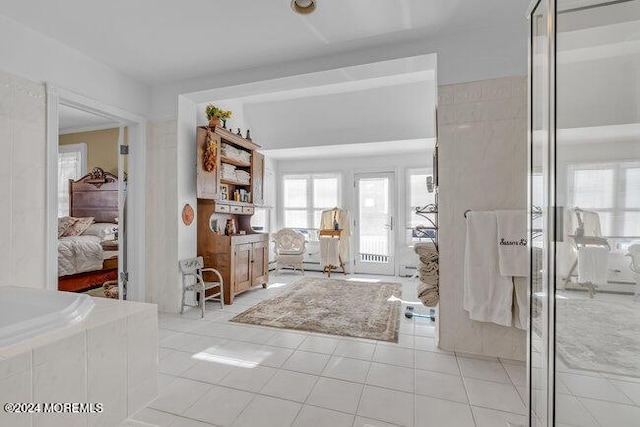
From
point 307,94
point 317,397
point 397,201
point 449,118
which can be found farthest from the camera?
point 397,201

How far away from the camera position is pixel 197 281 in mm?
3488

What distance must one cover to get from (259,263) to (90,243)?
2266mm

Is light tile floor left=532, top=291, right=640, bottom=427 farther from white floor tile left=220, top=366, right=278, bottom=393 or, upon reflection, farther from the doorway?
the doorway

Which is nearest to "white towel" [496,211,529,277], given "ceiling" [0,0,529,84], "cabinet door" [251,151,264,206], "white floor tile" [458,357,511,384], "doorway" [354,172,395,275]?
"white floor tile" [458,357,511,384]

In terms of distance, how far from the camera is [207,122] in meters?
3.75

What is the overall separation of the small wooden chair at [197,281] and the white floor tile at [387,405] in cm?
204

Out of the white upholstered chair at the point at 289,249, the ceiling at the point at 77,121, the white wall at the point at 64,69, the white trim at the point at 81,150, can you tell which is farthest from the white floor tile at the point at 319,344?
the white trim at the point at 81,150

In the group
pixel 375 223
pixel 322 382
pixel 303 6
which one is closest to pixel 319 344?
pixel 322 382

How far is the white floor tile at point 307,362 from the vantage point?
6.73 feet

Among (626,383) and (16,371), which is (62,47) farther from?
(626,383)

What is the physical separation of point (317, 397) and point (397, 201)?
4.20m

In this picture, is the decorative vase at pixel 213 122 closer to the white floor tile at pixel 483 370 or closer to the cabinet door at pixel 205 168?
the cabinet door at pixel 205 168

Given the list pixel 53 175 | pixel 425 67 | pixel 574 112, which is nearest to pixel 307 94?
pixel 425 67

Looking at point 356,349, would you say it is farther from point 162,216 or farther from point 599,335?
point 162,216
